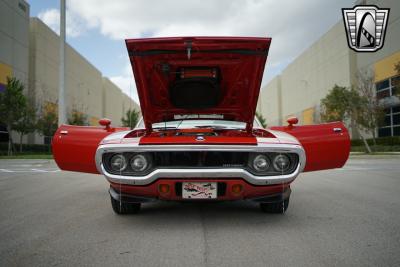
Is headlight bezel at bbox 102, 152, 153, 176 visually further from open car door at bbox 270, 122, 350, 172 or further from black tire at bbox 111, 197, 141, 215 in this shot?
open car door at bbox 270, 122, 350, 172

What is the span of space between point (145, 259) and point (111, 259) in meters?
0.25

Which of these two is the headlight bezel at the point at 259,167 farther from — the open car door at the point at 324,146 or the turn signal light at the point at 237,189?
the open car door at the point at 324,146

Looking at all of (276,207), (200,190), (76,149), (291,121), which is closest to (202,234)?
(200,190)

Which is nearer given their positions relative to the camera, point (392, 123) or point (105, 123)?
point (105, 123)

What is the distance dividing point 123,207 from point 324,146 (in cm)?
246

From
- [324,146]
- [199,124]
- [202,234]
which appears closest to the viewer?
[202,234]

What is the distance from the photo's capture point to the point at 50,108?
110 ft

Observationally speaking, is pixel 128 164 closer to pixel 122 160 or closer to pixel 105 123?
pixel 122 160

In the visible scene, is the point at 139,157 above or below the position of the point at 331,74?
below

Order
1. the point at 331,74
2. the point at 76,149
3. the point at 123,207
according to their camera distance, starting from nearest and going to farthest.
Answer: the point at 123,207 → the point at 76,149 → the point at 331,74

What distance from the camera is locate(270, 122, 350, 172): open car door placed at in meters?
4.48

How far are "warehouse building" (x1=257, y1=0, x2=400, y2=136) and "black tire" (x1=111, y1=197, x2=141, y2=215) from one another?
89.7ft

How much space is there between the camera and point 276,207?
4262 millimetres

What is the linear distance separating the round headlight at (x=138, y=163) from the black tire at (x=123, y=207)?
0.60m
